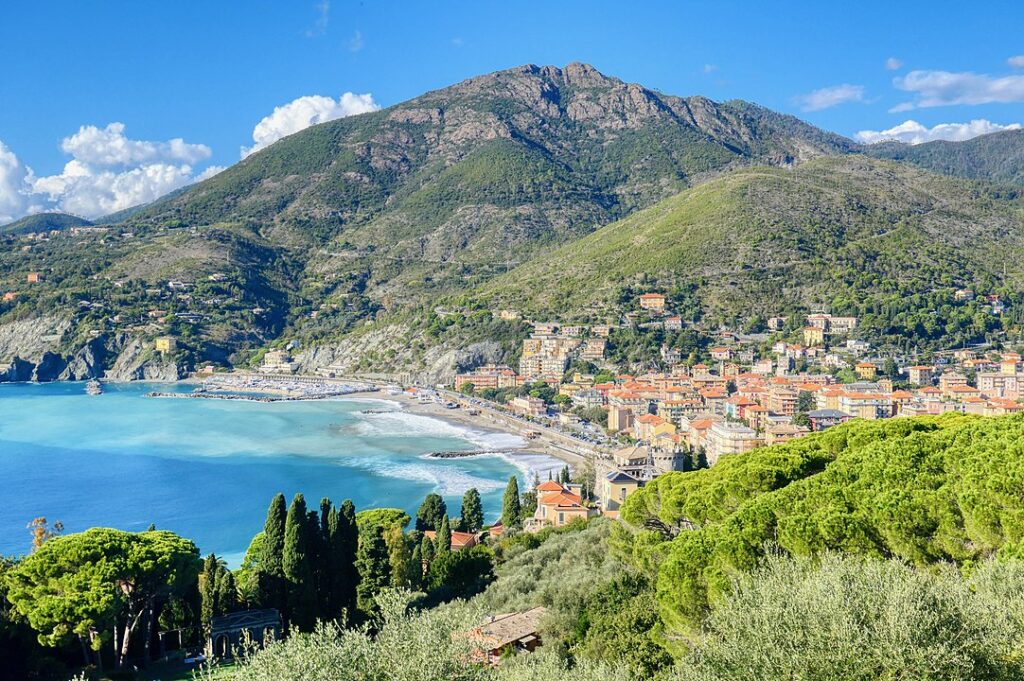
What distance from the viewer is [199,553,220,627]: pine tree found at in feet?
61.9

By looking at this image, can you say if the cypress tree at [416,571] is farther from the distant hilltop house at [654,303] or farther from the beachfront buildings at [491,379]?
the distant hilltop house at [654,303]

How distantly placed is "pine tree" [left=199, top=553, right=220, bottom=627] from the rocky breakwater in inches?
3281

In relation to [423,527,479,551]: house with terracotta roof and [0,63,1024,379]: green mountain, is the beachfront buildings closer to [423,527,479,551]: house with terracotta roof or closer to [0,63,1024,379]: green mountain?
[0,63,1024,379]: green mountain

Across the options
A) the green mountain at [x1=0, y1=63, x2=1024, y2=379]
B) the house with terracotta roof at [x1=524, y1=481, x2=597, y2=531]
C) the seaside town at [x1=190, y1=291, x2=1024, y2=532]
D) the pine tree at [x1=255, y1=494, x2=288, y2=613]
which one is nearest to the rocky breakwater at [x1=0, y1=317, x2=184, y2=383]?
the green mountain at [x1=0, y1=63, x2=1024, y2=379]

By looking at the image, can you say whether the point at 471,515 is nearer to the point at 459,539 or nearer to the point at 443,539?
the point at 459,539

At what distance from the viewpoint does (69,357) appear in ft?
324

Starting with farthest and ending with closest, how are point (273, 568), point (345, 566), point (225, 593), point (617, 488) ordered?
point (617, 488)
point (345, 566)
point (273, 568)
point (225, 593)

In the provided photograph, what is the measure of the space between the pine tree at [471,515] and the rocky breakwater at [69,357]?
242 feet

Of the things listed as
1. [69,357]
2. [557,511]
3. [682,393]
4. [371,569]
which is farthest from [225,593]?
[69,357]

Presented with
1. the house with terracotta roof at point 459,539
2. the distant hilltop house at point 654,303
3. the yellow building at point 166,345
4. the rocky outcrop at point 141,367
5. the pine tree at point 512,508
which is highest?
the distant hilltop house at point 654,303

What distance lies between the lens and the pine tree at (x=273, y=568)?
19688mm

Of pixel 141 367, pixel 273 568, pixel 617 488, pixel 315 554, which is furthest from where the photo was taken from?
pixel 141 367

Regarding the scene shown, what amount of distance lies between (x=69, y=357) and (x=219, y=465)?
62376 mm

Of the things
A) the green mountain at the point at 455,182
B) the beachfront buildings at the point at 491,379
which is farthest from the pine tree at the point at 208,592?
the green mountain at the point at 455,182
